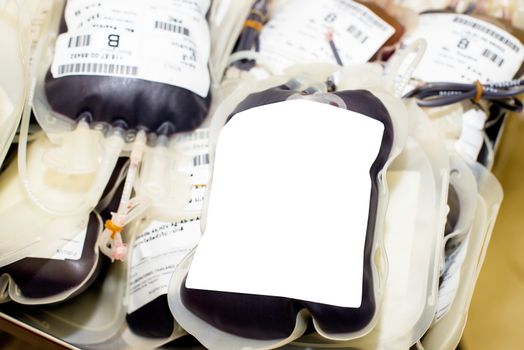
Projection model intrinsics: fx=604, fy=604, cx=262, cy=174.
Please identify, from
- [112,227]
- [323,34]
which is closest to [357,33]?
[323,34]

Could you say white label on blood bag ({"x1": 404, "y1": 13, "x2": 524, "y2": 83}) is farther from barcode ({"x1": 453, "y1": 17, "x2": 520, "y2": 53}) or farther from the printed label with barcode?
the printed label with barcode

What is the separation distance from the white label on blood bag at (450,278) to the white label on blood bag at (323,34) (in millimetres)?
236

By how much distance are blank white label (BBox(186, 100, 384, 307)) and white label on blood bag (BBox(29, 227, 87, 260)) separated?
149 mm

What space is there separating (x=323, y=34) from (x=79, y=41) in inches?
10.8

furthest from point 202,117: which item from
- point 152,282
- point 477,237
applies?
point 477,237

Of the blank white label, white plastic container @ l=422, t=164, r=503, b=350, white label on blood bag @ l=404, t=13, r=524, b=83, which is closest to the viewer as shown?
the blank white label

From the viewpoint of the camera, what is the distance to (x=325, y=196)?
16.8 inches

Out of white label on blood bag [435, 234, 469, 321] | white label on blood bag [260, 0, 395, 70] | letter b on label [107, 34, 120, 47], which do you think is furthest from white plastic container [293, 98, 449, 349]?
letter b on label [107, 34, 120, 47]

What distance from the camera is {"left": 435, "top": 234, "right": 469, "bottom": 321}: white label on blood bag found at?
0.53 m

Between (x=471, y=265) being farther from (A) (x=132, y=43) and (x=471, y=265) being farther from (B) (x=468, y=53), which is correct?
(A) (x=132, y=43)

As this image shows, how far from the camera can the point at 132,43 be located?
555 millimetres

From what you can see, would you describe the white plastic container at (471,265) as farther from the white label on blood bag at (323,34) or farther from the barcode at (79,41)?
the barcode at (79,41)

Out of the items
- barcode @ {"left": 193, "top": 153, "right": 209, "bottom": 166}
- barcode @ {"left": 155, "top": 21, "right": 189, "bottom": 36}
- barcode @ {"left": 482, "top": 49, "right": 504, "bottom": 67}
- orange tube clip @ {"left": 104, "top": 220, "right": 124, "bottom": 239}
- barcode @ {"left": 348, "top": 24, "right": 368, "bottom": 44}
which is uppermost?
barcode @ {"left": 482, "top": 49, "right": 504, "bottom": 67}

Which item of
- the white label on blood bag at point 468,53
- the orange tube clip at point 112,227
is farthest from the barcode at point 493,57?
the orange tube clip at point 112,227
